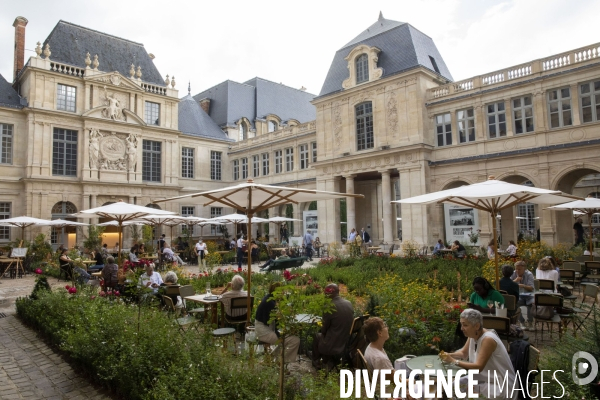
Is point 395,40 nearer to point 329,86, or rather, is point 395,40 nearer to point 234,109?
point 329,86

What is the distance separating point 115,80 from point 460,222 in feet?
80.9

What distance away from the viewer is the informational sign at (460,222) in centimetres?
1944

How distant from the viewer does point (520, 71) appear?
1891 centimetres

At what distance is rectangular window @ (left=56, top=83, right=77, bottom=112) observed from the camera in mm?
25625

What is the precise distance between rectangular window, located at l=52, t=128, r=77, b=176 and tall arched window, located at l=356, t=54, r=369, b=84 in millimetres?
19295

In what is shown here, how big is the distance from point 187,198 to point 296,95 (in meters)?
35.3

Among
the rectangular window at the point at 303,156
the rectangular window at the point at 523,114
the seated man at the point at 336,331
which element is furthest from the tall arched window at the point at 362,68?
the seated man at the point at 336,331

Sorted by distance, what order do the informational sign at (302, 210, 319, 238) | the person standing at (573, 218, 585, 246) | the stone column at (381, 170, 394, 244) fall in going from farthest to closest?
1. the informational sign at (302, 210, 319, 238)
2. the stone column at (381, 170, 394, 244)
3. the person standing at (573, 218, 585, 246)

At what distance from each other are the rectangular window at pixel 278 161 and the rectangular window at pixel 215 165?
622cm

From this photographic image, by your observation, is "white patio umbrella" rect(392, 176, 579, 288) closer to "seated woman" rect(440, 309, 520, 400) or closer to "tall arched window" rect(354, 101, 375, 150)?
"seated woman" rect(440, 309, 520, 400)

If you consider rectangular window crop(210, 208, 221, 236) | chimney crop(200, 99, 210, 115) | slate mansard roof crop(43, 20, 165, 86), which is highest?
slate mansard roof crop(43, 20, 165, 86)

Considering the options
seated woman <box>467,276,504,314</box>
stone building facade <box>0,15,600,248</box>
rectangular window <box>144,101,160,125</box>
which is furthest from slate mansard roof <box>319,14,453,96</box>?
seated woman <box>467,276,504,314</box>

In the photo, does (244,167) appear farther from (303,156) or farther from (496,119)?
(496,119)

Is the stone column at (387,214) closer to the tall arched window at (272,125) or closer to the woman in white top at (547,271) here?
the woman in white top at (547,271)
